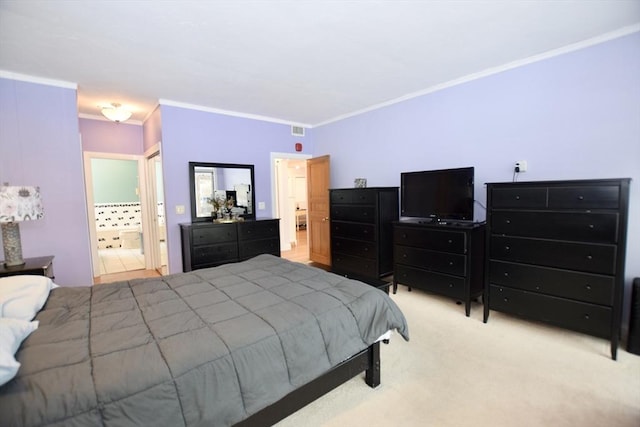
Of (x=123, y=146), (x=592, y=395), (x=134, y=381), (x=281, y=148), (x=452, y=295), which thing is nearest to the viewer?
(x=134, y=381)

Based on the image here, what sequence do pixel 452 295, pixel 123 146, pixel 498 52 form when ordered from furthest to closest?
pixel 123 146, pixel 452 295, pixel 498 52

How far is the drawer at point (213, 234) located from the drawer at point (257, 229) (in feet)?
0.38

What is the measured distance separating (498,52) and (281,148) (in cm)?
355

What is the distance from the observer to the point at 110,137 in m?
4.82

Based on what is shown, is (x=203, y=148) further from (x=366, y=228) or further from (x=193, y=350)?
(x=193, y=350)

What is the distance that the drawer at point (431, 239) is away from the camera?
318cm

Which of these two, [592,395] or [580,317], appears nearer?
[592,395]

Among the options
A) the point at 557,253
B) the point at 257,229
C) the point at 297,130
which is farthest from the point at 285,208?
the point at 557,253

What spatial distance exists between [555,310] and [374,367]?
1836 millimetres

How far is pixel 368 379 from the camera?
2.06m

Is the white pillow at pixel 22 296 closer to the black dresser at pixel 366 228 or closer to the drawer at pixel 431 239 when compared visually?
the black dresser at pixel 366 228

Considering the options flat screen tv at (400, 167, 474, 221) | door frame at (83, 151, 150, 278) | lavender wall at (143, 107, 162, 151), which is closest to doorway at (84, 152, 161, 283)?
door frame at (83, 151, 150, 278)

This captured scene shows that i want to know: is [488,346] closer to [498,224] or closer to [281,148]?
[498,224]

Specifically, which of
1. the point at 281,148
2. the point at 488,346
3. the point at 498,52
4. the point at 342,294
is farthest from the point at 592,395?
the point at 281,148
